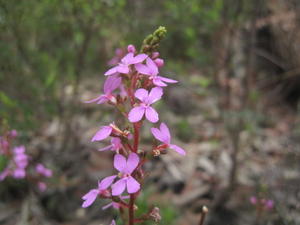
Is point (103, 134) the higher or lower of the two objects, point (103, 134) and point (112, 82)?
the lower

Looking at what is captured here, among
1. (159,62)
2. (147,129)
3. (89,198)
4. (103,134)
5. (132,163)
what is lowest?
(89,198)

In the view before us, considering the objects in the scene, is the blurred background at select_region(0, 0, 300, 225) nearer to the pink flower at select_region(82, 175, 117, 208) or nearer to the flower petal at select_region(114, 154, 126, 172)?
the pink flower at select_region(82, 175, 117, 208)

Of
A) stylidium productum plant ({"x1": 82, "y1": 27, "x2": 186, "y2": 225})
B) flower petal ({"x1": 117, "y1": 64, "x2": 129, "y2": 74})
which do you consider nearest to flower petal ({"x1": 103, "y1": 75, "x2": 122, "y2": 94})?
stylidium productum plant ({"x1": 82, "y1": 27, "x2": 186, "y2": 225})

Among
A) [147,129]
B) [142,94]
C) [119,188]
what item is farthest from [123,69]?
[147,129]

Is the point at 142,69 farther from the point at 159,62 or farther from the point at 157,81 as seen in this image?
the point at 159,62

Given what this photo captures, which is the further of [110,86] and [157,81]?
[110,86]

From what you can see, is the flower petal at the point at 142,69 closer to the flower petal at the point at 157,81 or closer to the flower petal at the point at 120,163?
the flower petal at the point at 157,81

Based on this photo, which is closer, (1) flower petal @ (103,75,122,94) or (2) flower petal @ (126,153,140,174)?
(2) flower petal @ (126,153,140,174)

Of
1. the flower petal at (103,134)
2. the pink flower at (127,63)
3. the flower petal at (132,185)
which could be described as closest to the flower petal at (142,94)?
the pink flower at (127,63)
